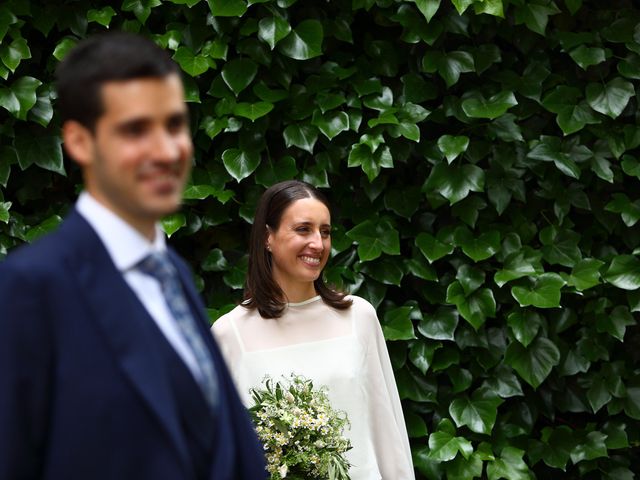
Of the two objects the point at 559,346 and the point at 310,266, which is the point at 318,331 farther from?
the point at 559,346

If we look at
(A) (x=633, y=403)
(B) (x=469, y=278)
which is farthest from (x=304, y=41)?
(A) (x=633, y=403)

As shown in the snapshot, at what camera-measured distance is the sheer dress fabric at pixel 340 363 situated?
8.27 ft

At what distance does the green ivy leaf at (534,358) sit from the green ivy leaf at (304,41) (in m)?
1.21

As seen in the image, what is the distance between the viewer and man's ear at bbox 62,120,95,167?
39.4 inches

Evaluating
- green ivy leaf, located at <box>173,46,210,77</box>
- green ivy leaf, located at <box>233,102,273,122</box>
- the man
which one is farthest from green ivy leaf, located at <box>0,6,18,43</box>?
the man

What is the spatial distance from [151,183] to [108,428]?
0.82ft

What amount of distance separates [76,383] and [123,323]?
2.9 inches

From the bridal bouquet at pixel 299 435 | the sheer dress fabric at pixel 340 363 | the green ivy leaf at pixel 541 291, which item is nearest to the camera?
the bridal bouquet at pixel 299 435

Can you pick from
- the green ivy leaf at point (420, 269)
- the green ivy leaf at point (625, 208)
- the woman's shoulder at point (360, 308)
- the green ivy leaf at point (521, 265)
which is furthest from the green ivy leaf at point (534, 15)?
the woman's shoulder at point (360, 308)

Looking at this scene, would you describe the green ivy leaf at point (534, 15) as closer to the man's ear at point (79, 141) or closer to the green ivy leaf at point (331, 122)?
the green ivy leaf at point (331, 122)

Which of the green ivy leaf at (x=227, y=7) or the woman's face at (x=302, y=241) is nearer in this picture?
the woman's face at (x=302, y=241)

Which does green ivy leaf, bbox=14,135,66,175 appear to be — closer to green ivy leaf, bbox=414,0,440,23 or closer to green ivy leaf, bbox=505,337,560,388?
green ivy leaf, bbox=414,0,440,23

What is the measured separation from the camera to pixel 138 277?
40.6 inches

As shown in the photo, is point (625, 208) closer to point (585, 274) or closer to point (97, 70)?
point (585, 274)
